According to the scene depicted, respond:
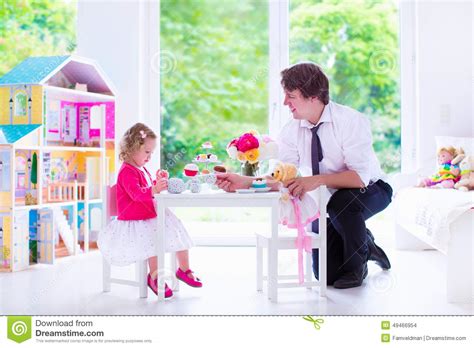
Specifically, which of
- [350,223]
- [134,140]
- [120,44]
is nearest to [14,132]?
[134,140]

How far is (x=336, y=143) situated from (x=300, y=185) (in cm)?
26

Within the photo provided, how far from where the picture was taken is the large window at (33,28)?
4.09 meters

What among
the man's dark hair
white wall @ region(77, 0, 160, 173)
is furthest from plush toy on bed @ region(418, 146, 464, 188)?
white wall @ region(77, 0, 160, 173)

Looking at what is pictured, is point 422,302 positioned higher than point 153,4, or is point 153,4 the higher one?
point 153,4

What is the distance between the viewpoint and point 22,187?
9.09 ft

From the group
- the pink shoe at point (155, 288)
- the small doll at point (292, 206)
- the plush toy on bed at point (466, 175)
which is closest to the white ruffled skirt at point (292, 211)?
the small doll at point (292, 206)

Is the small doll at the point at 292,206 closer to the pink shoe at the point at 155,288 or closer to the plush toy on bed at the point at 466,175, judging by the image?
the pink shoe at the point at 155,288

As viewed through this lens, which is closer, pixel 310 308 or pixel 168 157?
pixel 310 308

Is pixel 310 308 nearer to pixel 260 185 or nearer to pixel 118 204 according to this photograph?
pixel 260 185

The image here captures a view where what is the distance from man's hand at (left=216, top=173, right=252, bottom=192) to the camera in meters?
2.07

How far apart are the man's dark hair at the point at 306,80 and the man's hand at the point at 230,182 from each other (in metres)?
0.41

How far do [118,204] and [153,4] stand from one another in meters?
1.79

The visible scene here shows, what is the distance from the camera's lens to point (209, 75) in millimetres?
3584

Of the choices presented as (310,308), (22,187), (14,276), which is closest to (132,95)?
(22,187)
